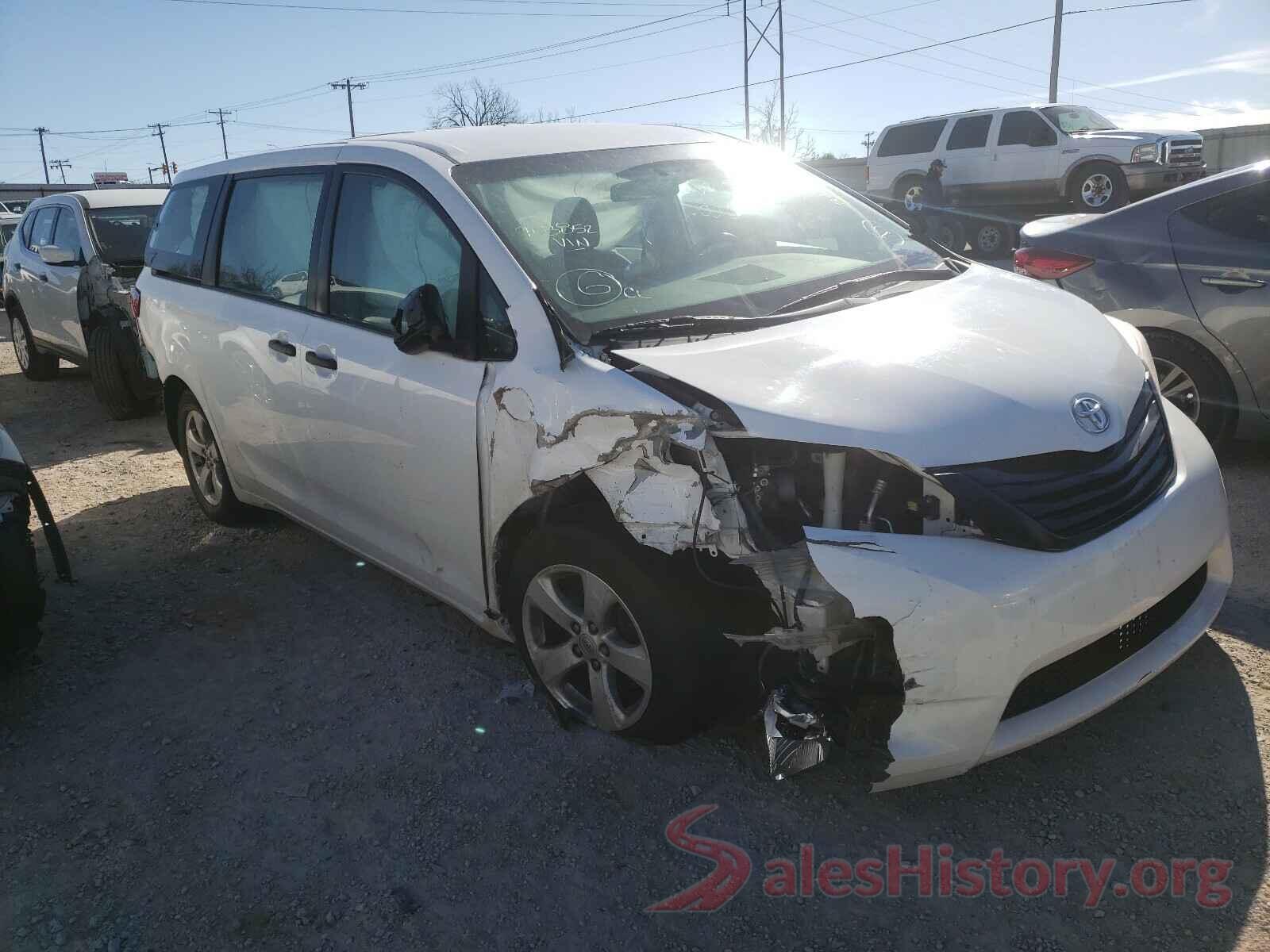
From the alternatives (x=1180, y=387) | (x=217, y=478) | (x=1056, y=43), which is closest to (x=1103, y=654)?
(x=1180, y=387)

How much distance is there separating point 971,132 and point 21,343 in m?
15.9

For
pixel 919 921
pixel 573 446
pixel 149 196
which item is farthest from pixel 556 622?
pixel 149 196

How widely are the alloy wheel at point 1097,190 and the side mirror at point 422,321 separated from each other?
1618 centimetres

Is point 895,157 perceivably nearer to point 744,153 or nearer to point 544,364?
point 744,153

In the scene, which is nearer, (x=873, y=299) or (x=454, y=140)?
(x=873, y=299)

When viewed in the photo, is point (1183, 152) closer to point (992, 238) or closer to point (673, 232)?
point (992, 238)

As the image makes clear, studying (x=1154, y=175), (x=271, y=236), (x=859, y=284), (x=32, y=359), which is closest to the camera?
(x=859, y=284)

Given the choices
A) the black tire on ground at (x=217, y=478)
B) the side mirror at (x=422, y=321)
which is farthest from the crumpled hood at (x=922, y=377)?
the black tire on ground at (x=217, y=478)

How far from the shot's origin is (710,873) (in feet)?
8.03

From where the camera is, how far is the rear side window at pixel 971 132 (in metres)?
17.8

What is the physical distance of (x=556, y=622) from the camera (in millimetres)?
2916

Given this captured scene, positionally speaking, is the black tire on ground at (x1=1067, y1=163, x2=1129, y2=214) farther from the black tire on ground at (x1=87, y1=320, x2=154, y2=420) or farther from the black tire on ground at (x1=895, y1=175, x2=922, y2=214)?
the black tire on ground at (x1=87, y1=320, x2=154, y2=420)

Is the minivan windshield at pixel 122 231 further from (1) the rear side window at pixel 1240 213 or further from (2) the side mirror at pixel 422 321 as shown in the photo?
(1) the rear side window at pixel 1240 213

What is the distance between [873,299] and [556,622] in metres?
1.45
